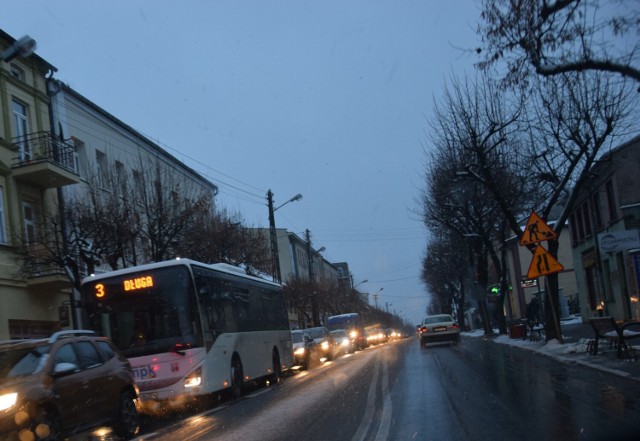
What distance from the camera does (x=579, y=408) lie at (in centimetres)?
899

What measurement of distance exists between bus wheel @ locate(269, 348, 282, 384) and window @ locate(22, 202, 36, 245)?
8.65m

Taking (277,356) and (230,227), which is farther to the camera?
(230,227)

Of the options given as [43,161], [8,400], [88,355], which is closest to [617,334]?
[88,355]

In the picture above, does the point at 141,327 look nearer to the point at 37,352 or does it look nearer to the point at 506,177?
the point at 37,352

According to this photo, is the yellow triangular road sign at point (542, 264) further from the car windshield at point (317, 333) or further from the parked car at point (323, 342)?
the car windshield at point (317, 333)

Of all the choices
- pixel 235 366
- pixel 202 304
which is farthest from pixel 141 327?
pixel 235 366

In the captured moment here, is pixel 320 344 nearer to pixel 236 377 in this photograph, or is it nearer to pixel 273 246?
pixel 273 246

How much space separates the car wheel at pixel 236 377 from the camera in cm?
1514

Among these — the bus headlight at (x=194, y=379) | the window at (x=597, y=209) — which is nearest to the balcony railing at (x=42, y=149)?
the bus headlight at (x=194, y=379)

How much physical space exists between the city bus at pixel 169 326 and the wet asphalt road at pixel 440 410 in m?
0.70

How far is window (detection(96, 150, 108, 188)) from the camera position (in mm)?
23369

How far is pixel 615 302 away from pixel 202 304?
915 inches

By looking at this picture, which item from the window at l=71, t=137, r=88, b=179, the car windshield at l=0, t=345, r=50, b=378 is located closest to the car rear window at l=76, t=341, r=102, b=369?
the car windshield at l=0, t=345, r=50, b=378

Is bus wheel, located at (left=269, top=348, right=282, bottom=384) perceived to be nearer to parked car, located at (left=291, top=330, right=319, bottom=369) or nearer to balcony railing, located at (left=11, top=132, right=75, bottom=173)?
parked car, located at (left=291, top=330, right=319, bottom=369)
